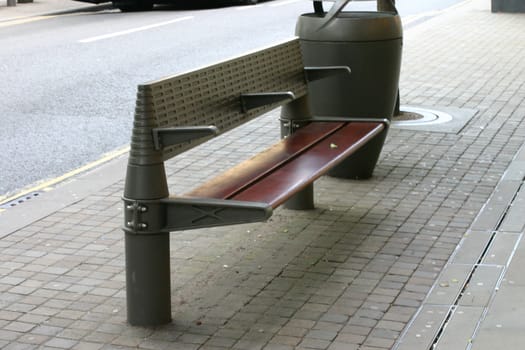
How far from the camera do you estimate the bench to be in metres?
5.03

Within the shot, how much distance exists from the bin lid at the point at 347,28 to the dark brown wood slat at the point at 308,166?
819 millimetres

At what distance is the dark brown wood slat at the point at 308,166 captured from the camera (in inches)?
214

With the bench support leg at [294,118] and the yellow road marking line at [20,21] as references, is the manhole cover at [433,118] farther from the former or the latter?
the yellow road marking line at [20,21]

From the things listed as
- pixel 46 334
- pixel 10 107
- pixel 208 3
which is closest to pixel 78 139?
pixel 10 107

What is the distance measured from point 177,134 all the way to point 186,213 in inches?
15.3

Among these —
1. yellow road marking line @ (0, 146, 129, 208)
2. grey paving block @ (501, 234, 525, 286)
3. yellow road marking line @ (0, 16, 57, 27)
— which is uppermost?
yellow road marking line @ (0, 16, 57, 27)

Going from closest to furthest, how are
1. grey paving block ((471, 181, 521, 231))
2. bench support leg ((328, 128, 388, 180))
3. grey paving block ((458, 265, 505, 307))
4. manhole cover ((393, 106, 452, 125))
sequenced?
grey paving block ((458, 265, 505, 307))
grey paving block ((471, 181, 521, 231))
bench support leg ((328, 128, 388, 180))
manhole cover ((393, 106, 452, 125))

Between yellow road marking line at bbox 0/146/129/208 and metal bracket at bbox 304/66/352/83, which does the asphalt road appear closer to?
yellow road marking line at bbox 0/146/129/208

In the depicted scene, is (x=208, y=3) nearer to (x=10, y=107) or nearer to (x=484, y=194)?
(x=10, y=107)

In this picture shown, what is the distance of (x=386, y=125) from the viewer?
7.18 m

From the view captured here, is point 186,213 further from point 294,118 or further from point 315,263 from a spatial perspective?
point 294,118

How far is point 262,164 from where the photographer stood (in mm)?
6160

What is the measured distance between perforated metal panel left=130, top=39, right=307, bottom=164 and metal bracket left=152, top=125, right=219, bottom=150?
1.5 inches

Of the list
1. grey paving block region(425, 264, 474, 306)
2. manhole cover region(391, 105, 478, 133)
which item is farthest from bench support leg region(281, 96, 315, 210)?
manhole cover region(391, 105, 478, 133)
